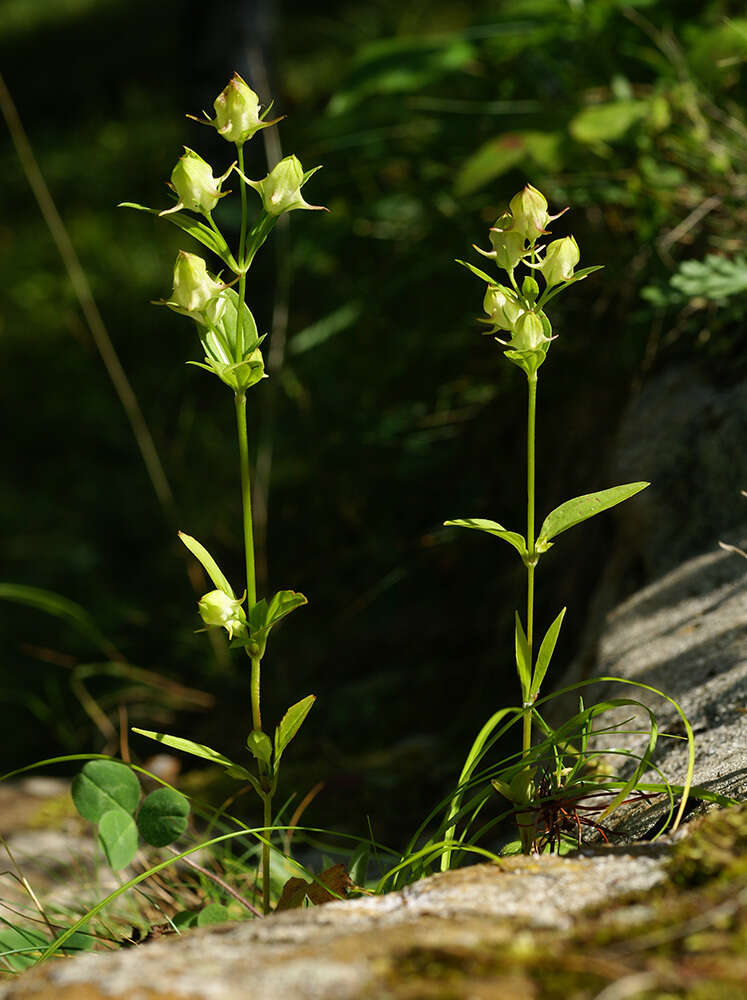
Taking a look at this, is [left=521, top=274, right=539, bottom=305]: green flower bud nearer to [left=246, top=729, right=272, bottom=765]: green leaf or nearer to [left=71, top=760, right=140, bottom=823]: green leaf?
[left=246, top=729, right=272, bottom=765]: green leaf

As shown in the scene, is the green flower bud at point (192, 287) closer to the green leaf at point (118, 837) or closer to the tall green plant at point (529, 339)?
the tall green plant at point (529, 339)

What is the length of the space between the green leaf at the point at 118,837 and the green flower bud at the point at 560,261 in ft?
2.92

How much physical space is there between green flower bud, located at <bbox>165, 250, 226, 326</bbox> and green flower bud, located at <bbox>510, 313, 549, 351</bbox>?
32cm

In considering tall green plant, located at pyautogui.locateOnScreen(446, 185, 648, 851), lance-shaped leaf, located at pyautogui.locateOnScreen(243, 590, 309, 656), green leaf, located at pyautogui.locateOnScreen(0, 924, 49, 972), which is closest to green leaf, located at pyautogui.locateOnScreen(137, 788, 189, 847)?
green leaf, located at pyautogui.locateOnScreen(0, 924, 49, 972)

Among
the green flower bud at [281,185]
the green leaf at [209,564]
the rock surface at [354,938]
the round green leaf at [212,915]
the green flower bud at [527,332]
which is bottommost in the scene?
the round green leaf at [212,915]

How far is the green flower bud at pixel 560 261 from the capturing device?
102 cm

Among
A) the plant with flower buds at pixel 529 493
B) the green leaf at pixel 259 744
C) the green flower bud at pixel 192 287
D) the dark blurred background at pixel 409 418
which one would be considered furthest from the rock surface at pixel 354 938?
the dark blurred background at pixel 409 418

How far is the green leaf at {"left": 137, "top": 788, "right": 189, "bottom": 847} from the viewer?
122 centimetres

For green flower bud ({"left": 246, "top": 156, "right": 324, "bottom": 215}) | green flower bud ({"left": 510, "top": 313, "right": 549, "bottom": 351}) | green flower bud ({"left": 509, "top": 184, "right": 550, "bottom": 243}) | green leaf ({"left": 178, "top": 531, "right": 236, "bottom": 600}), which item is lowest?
green leaf ({"left": 178, "top": 531, "right": 236, "bottom": 600})

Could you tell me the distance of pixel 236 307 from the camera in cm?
110

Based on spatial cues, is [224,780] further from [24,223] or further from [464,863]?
[24,223]

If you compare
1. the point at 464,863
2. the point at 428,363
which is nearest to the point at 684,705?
the point at 464,863

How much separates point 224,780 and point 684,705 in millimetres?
1423

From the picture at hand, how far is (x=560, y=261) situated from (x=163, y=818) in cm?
86
